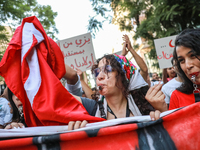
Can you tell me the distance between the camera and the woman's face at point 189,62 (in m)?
1.54

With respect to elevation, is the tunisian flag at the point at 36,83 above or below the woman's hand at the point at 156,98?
above

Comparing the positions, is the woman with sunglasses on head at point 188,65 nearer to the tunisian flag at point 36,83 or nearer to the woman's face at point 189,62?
the woman's face at point 189,62

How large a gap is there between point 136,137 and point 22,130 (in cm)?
66

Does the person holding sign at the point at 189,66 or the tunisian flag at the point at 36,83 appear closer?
the tunisian flag at the point at 36,83

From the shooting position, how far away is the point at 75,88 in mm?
2057

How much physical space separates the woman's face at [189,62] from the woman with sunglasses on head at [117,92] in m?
0.52

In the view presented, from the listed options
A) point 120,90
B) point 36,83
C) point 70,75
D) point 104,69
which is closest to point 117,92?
point 120,90

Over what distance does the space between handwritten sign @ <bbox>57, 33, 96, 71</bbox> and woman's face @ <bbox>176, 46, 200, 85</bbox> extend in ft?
10.1

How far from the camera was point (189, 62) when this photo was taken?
61.7 inches

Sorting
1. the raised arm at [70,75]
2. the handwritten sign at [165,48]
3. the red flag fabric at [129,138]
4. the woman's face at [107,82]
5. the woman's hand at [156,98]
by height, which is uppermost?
the handwritten sign at [165,48]

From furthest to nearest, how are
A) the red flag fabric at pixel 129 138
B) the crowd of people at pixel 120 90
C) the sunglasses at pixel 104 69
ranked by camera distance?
1. the sunglasses at pixel 104 69
2. the crowd of people at pixel 120 90
3. the red flag fabric at pixel 129 138

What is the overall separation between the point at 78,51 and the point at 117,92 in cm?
286

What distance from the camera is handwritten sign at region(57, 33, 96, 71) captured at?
462 centimetres

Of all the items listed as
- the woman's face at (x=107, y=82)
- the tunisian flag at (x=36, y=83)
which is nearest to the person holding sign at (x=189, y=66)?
the woman's face at (x=107, y=82)
